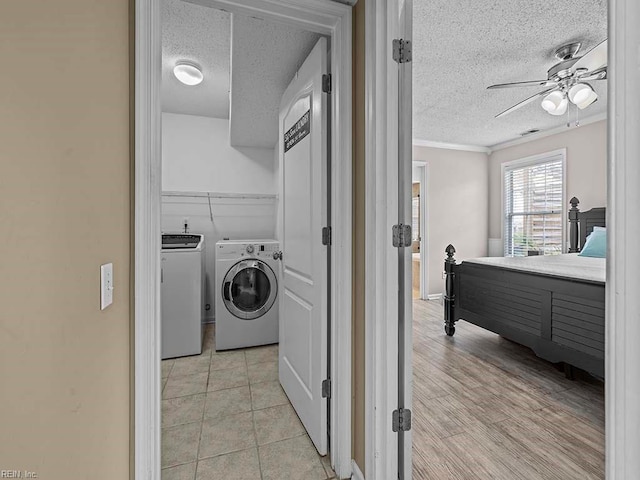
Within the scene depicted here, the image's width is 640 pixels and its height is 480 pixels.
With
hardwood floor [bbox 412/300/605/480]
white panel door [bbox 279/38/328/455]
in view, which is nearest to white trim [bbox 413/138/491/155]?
hardwood floor [bbox 412/300/605/480]

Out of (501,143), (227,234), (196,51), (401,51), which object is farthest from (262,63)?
(501,143)

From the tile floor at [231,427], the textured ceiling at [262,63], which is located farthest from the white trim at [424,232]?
the tile floor at [231,427]

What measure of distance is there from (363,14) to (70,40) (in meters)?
1.15

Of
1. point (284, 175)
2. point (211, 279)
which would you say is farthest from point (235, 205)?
point (284, 175)

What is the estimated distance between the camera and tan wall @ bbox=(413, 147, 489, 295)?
5.02 meters

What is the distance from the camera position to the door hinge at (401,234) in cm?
125

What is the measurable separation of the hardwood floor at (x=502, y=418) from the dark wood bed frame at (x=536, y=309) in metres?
0.24

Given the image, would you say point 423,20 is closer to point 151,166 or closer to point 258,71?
point 258,71

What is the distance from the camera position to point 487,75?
2869mm

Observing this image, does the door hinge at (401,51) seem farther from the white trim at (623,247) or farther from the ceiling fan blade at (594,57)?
the ceiling fan blade at (594,57)

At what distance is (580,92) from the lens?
2467 mm

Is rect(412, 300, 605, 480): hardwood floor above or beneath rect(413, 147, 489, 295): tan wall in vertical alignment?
beneath

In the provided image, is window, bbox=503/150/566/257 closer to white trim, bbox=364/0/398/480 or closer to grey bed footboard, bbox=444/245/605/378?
grey bed footboard, bbox=444/245/605/378

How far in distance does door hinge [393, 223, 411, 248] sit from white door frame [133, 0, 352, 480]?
262 millimetres
